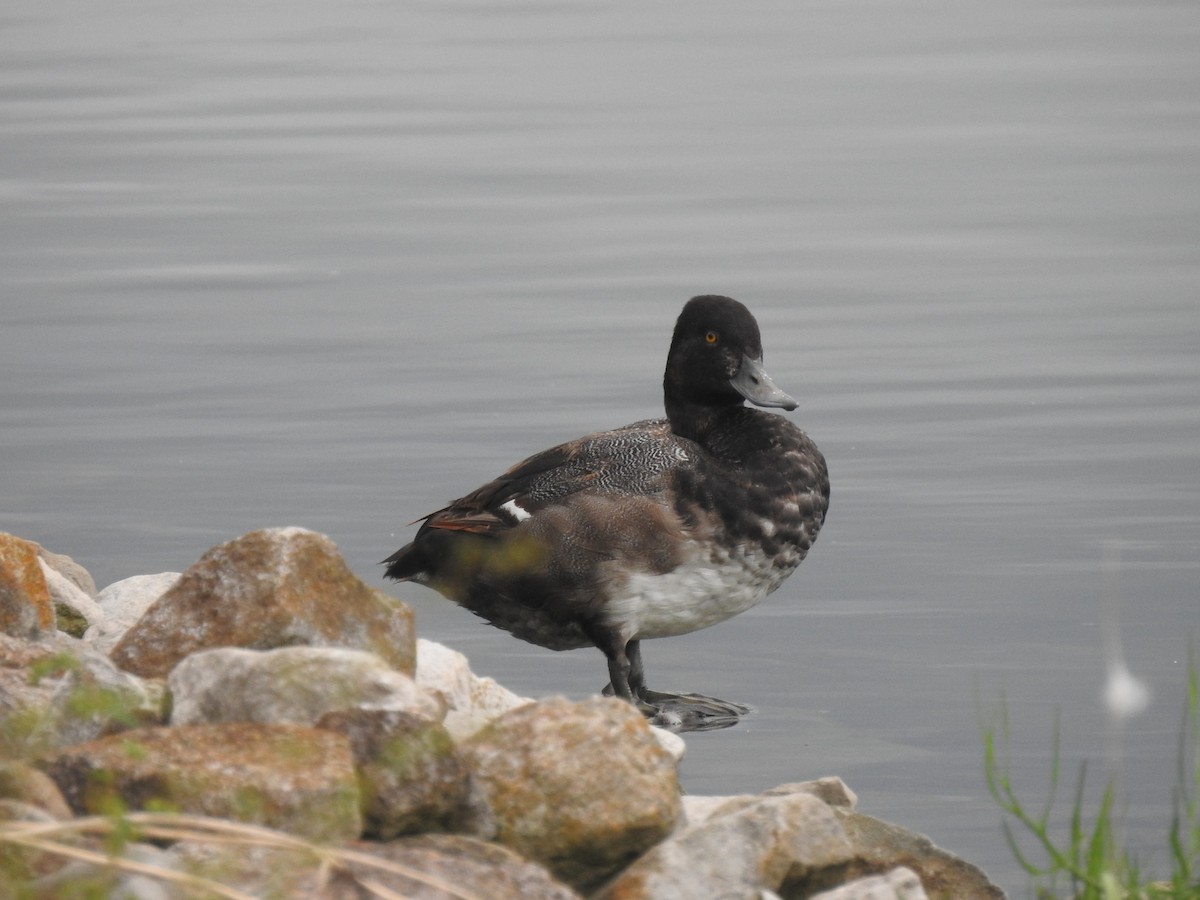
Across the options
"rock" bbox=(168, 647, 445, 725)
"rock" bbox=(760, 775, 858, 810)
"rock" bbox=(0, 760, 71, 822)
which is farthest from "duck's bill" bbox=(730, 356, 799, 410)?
"rock" bbox=(0, 760, 71, 822)

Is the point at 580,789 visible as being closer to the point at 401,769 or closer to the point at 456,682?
the point at 401,769

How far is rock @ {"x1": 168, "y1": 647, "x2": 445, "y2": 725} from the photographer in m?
4.40

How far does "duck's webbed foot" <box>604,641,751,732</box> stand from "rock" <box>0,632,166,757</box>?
2.20 meters

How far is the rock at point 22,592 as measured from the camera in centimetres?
553

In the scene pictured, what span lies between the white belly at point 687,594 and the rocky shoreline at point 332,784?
4.05 feet

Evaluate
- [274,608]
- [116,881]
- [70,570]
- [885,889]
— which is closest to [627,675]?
[70,570]

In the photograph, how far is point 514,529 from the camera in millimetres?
6926

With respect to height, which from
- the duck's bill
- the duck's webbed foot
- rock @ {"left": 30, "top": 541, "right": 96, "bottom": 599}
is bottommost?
the duck's webbed foot

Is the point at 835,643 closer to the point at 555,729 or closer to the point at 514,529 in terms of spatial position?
the point at 514,529

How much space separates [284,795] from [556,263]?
913 centimetres

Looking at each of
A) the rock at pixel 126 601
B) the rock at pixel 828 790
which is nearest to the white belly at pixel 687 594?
the rock at pixel 126 601

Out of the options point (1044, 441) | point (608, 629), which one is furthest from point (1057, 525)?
point (608, 629)

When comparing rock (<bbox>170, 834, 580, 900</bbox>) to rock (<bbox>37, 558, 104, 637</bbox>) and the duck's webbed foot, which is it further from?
rock (<bbox>37, 558, 104, 637</bbox>)

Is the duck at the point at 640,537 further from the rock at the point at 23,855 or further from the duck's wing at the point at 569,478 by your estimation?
the rock at the point at 23,855
